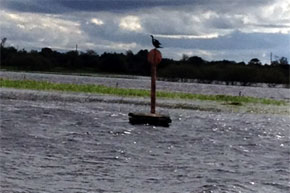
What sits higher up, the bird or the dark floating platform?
the bird

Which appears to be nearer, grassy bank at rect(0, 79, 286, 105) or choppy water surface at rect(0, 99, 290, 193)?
choppy water surface at rect(0, 99, 290, 193)

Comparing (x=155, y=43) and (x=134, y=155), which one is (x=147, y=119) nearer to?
(x=155, y=43)

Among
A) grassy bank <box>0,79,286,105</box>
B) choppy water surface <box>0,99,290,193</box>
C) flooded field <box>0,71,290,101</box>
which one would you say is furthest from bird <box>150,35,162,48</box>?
flooded field <box>0,71,290,101</box>

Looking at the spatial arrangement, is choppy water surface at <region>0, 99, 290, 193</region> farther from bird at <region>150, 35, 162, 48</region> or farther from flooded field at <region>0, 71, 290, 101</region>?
flooded field at <region>0, 71, 290, 101</region>

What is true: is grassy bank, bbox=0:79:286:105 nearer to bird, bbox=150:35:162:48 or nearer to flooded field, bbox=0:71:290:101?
flooded field, bbox=0:71:290:101

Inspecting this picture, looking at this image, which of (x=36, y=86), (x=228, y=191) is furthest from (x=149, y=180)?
(x=36, y=86)

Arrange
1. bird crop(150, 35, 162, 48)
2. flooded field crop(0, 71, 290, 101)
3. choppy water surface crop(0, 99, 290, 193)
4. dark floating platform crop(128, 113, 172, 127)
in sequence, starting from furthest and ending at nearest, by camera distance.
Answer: flooded field crop(0, 71, 290, 101) < bird crop(150, 35, 162, 48) < dark floating platform crop(128, 113, 172, 127) < choppy water surface crop(0, 99, 290, 193)

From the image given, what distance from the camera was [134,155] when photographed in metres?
24.1

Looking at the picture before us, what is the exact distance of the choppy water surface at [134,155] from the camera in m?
18.4

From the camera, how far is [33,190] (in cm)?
1645

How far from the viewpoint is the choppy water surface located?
60.3 feet

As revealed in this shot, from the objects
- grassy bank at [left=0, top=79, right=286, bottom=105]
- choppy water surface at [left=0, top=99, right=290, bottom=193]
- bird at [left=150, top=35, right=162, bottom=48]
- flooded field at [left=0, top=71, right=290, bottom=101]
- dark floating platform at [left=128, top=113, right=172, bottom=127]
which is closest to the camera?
choppy water surface at [left=0, top=99, right=290, bottom=193]

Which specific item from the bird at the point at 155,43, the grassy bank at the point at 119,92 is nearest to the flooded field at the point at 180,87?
the grassy bank at the point at 119,92

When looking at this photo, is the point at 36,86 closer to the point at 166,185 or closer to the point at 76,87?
the point at 76,87
